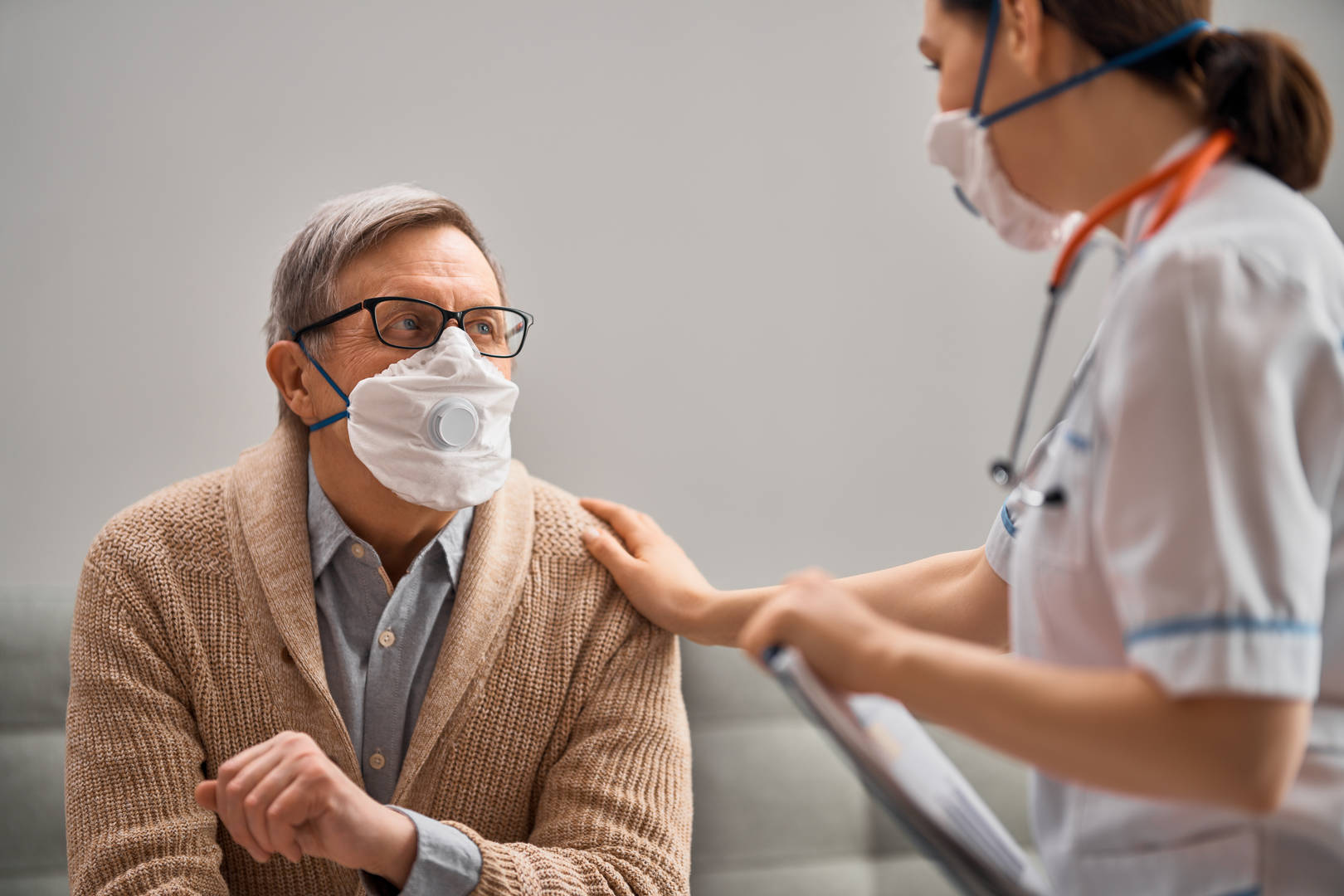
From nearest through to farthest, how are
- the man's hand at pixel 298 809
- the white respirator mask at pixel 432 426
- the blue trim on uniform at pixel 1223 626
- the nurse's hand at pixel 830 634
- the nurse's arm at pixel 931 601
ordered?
the blue trim on uniform at pixel 1223 626
the nurse's hand at pixel 830 634
the man's hand at pixel 298 809
the nurse's arm at pixel 931 601
the white respirator mask at pixel 432 426

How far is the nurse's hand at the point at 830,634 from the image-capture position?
0.76 meters

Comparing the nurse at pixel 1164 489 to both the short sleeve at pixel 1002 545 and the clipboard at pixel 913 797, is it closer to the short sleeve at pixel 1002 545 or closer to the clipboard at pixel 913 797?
the clipboard at pixel 913 797

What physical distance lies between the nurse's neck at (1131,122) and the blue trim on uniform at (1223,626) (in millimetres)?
397

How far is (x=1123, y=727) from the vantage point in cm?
67

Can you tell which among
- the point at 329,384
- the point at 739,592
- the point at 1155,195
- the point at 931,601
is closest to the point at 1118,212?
the point at 1155,195

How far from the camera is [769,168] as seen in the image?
81.8 inches

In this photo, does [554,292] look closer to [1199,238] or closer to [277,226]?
[277,226]

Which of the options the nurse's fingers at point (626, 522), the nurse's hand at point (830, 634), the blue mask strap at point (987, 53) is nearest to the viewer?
the nurse's hand at point (830, 634)

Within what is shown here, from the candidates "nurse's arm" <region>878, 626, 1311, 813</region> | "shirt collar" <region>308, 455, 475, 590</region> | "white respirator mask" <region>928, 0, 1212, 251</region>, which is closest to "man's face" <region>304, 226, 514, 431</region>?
"shirt collar" <region>308, 455, 475, 590</region>

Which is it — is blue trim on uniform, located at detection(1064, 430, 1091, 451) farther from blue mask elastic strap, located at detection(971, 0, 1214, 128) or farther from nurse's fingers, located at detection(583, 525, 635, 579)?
nurse's fingers, located at detection(583, 525, 635, 579)

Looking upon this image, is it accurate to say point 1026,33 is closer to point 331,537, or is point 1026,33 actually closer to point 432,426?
point 432,426

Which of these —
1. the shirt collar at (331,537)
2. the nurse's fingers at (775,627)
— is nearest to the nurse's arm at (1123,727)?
the nurse's fingers at (775,627)

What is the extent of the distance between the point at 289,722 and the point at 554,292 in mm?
960

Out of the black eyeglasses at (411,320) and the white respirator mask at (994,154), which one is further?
the black eyeglasses at (411,320)
